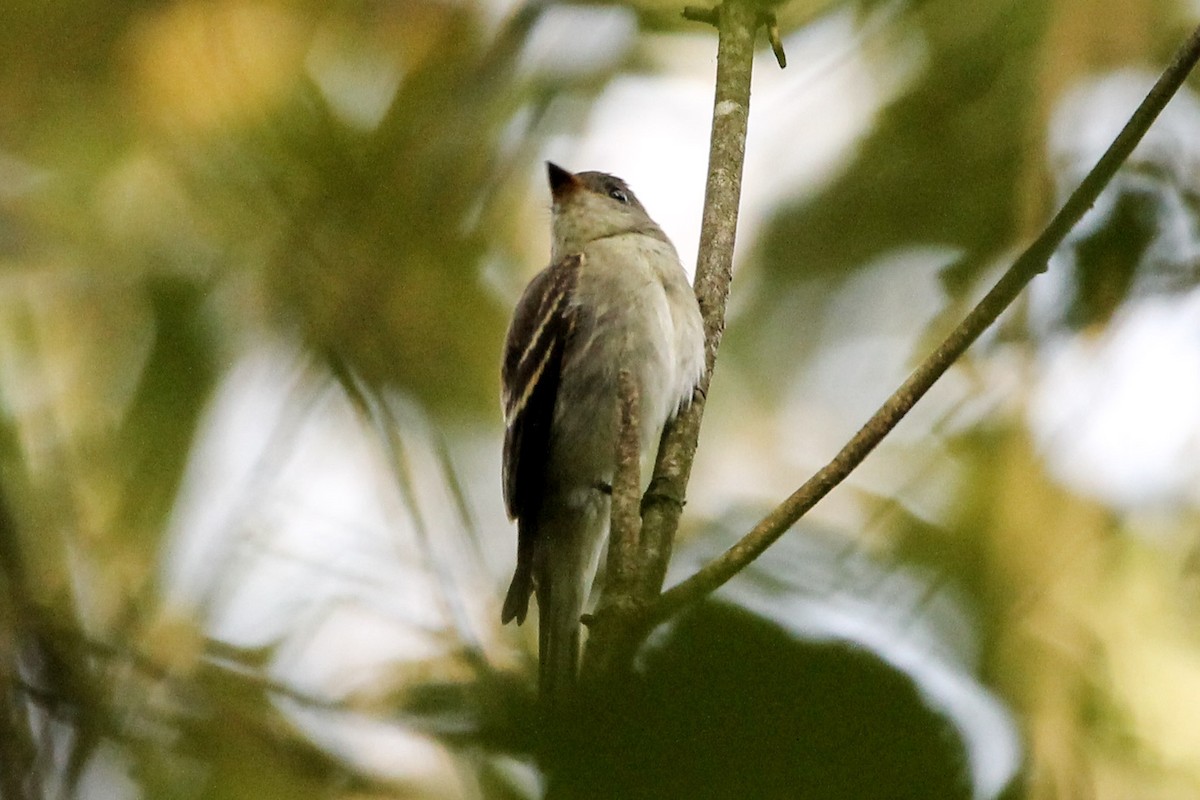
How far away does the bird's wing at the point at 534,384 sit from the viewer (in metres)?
4.13

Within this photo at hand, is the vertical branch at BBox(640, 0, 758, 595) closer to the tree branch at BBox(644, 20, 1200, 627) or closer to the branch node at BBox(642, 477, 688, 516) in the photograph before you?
the branch node at BBox(642, 477, 688, 516)

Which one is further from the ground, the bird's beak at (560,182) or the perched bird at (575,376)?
the bird's beak at (560,182)

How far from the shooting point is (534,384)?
4.20 metres

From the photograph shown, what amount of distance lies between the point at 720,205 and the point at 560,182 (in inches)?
49.3

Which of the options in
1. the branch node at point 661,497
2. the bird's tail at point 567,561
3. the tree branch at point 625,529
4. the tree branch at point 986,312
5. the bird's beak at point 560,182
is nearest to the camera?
the tree branch at point 986,312

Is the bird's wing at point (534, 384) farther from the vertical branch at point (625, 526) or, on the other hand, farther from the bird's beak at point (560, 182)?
the vertical branch at point (625, 526)

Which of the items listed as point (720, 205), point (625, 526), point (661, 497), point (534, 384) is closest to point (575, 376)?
point (534, 384)

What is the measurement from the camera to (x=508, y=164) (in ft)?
5.91

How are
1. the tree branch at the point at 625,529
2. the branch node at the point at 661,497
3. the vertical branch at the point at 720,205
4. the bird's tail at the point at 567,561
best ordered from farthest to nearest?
the bird's tail at the point at 567,561
the vertical branch at the point at 720,205
the branch node at the point at 661,497
the tree branch at the point at 625,529

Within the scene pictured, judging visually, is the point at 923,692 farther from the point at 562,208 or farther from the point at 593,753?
the point at 562,208

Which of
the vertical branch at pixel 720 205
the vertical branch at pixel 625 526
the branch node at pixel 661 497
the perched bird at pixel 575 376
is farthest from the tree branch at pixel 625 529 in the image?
the perched bird at pixel 575 376

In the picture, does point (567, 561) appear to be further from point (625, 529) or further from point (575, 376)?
point (625, 529)

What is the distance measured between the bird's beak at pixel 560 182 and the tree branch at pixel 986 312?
7.25 feet

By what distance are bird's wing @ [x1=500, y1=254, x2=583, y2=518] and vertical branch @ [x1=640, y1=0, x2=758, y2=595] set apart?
0.95 meters
